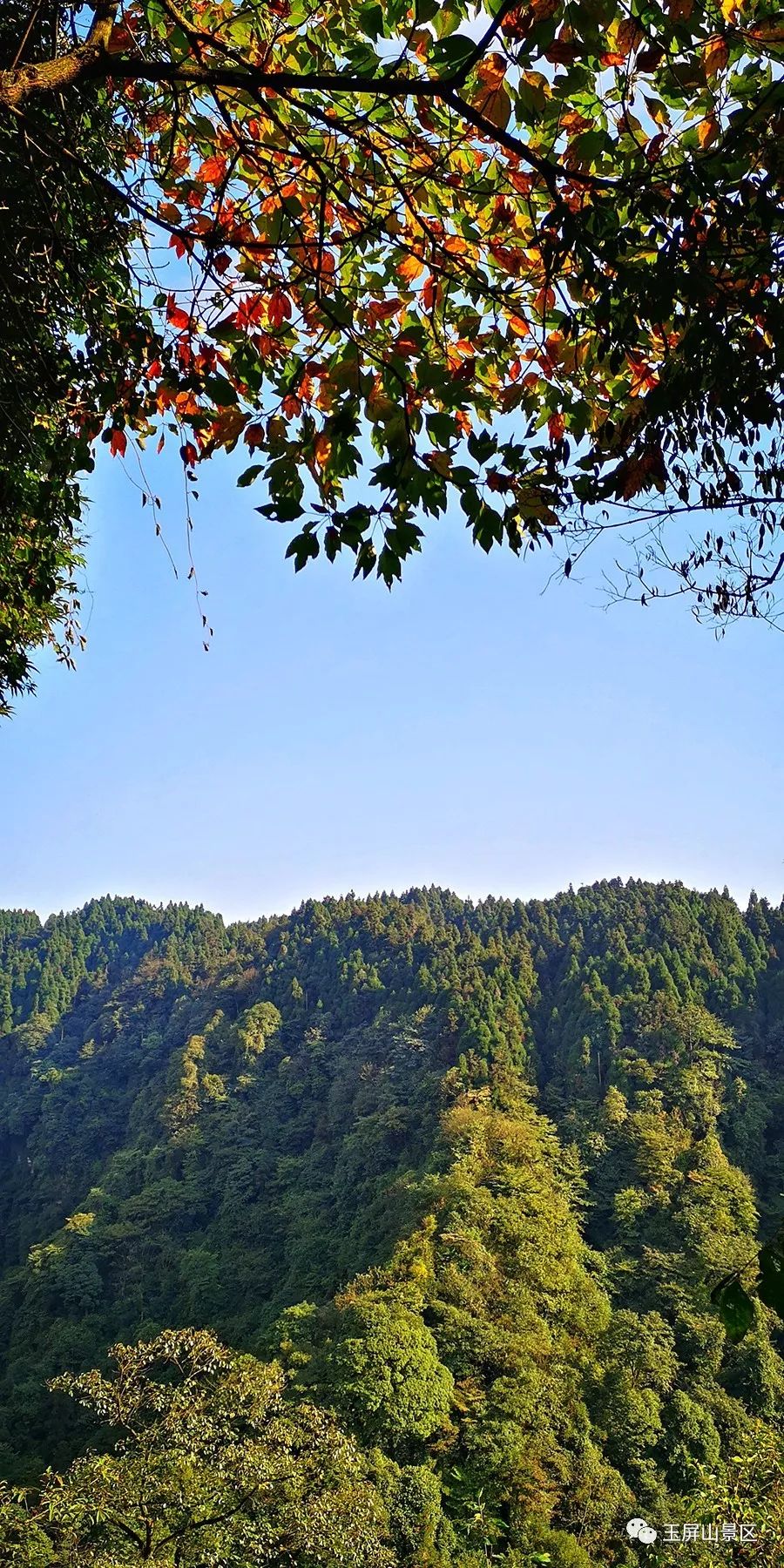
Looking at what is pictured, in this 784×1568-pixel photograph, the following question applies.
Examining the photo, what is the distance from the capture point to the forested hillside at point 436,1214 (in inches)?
659

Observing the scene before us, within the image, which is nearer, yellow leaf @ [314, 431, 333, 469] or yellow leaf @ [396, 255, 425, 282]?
yellow leaf @ [314, 431, 333, 469]

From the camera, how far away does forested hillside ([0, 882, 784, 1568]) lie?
55.0ft

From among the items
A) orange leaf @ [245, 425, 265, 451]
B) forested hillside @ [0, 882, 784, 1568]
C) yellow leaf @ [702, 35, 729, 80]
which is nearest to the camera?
yellow leaf @ [702, 35, 729, 80]

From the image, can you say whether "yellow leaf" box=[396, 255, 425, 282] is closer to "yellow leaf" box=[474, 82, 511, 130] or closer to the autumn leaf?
"yellow leaf" box=[474, 82, 511, 130]

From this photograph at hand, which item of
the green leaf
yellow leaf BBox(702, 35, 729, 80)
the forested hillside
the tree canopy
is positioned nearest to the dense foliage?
the tree canopy

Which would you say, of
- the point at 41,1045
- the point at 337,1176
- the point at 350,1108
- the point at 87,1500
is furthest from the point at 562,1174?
the point at 41,1045

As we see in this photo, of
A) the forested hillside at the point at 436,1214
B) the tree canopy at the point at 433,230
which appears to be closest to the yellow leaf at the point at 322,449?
the tree canopy at the point at 433,230

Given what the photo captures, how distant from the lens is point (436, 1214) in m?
25.4

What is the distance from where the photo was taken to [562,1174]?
103ft

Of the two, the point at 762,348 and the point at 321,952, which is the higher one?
the point at 321,952

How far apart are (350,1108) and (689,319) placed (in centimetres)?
4231

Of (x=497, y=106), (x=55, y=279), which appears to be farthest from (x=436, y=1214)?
(x=497, y=106)

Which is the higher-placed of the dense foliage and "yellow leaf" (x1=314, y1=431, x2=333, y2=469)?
the dense foliage

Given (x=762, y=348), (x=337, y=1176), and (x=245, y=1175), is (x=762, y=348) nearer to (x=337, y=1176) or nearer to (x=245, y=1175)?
(x=337, y=1176)
